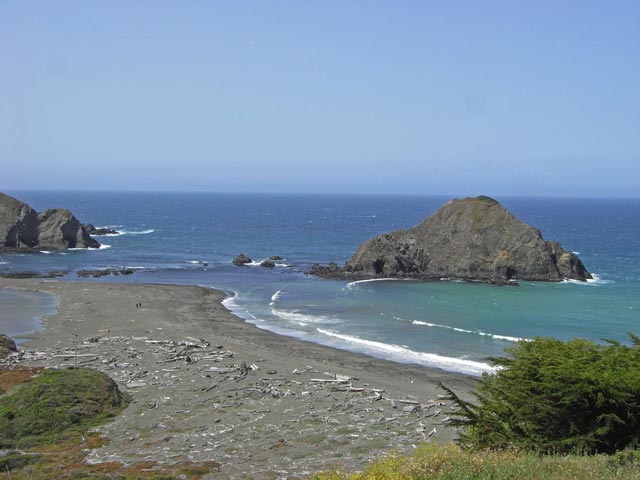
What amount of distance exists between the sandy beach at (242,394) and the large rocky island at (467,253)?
110ft

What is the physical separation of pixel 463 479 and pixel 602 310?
168 ft

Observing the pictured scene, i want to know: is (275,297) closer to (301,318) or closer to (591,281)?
(301,318)

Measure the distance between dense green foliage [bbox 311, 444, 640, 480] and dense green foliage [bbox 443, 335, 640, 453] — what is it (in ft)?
7.18

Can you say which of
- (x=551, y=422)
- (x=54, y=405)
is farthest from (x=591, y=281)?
(x=54, y=405)

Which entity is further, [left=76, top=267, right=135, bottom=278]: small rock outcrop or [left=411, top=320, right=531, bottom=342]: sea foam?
[left=76, top=267, right=135, bottom=278]: small rock outcrop

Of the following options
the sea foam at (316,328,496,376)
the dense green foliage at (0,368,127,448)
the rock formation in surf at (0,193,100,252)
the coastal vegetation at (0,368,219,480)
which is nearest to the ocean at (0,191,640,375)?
the sea foam at (316,328,496,376)

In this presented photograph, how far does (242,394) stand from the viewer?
34.9m

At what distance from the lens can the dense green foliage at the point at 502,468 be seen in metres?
15.3

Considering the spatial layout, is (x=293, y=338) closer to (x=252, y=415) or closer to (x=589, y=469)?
(x=252, y=415)

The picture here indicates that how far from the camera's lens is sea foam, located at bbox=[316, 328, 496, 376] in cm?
4138

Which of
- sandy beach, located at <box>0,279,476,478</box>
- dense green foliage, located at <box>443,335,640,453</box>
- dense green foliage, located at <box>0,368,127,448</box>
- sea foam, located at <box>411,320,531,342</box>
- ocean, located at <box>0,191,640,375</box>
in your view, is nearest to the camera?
dense green foliage, located at <box>443,335,640,453</box>

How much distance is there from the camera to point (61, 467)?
2411 centimetres

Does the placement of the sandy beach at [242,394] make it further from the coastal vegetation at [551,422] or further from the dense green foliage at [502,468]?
the dense green foliage at [502,468]

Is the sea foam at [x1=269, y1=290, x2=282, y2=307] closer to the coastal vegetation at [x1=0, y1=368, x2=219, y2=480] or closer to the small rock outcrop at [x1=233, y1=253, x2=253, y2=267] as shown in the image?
the small rock outcrop at [x1=233, y1=253, x2=253, y2=267]
